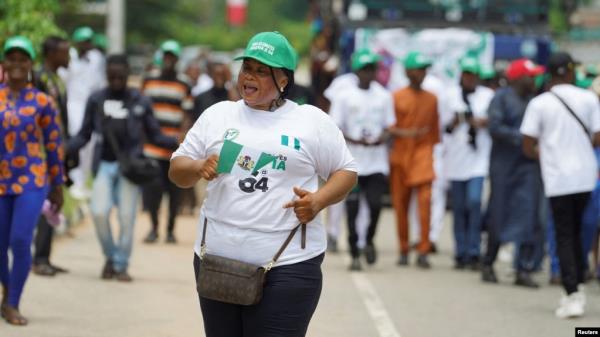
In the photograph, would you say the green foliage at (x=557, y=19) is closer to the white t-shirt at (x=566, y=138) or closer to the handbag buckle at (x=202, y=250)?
the white t-shirt at (x=566, y=138)

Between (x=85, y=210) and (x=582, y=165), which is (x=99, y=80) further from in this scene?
(x=582, y=165)

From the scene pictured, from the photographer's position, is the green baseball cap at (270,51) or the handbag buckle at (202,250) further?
the handbag buckle at (202,250)

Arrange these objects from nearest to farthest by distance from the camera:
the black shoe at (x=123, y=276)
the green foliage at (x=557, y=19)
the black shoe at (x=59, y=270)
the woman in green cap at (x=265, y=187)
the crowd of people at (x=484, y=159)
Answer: the woman in green cap at (x=265, y=187) → the crowd of people at (x=484, y=159) → the black shoe at (x=123, y=276) → the black shoe at (x=59, y=270) → the green foliage at (x=557, y=19)

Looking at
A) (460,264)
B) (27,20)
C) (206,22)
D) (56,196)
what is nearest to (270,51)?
(56,196)

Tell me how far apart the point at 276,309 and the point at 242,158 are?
26.3 inches

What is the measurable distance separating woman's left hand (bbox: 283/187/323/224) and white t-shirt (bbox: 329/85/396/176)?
7622 mm

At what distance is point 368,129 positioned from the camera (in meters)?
13.8

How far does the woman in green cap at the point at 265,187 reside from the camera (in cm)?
607

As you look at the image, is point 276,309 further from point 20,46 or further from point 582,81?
point 582,81

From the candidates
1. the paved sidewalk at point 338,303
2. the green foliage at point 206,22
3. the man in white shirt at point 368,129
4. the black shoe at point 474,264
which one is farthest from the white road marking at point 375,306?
the green foliage at point 206,22

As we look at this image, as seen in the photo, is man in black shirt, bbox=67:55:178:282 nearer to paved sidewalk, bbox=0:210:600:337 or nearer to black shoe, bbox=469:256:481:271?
paved sidewalk, bbox=0:210:600:337

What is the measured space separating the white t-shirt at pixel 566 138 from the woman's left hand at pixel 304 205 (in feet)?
16.5

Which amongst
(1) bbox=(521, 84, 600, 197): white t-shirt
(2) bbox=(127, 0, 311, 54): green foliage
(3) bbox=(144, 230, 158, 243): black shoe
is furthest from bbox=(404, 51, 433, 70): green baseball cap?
(2) bbox=(127, 0, 311, 54): green foliage

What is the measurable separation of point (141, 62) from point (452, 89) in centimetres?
3766
